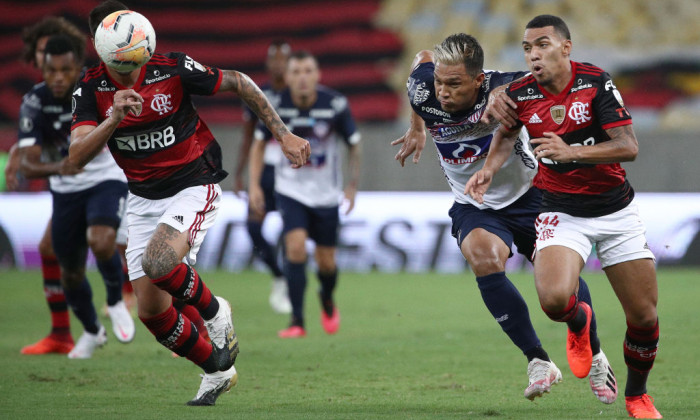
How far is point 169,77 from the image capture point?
595cm

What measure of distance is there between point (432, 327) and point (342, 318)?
Answer: 1.19 m

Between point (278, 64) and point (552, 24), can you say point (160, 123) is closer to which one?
point (552, 24)

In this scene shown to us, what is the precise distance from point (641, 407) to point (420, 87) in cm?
229

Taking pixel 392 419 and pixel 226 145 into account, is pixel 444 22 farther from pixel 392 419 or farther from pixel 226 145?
pixel 392 419

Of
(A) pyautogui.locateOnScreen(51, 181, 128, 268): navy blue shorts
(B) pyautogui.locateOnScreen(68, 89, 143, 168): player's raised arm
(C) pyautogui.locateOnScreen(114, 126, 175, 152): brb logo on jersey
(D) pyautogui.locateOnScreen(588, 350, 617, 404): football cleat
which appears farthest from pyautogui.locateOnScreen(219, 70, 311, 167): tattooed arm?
(A) pyautogui.locateOnScreen(51, 181, 128, 268): navy blue shorts

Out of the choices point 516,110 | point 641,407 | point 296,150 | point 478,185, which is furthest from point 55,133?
point 641,407

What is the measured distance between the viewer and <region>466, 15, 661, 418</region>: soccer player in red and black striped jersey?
5434mm

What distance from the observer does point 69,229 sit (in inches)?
316

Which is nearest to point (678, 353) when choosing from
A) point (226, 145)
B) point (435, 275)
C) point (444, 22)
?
point (435, 275)

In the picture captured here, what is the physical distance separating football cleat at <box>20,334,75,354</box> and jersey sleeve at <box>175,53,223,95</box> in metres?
3.24

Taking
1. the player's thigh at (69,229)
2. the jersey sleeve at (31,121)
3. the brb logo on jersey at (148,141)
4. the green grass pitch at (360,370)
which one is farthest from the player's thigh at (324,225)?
the brb logo on jersey at (148,141)

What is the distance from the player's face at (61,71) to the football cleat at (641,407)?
476cm

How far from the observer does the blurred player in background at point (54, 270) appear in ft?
26.6

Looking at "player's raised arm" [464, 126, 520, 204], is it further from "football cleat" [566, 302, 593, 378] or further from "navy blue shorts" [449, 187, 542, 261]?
"football cleat" [566, 302, 593, 378]
